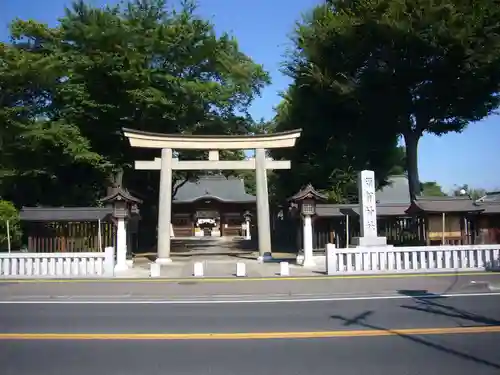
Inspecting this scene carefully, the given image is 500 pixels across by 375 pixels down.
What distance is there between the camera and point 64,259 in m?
16.1

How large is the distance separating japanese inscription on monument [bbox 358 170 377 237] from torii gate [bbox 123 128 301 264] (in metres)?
5.46

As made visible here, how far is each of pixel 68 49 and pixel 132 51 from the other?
419cm

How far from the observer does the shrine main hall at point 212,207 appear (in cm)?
4709

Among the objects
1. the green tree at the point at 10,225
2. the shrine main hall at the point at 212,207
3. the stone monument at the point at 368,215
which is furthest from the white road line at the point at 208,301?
the shrine main hall at the point at 212,207

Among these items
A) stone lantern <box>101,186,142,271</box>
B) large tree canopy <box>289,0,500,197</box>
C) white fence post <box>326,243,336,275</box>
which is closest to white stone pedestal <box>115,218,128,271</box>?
stone lantern <box>101,186,142,271</box>

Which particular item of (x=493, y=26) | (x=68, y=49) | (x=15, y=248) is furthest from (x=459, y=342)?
(x=68, y=49)

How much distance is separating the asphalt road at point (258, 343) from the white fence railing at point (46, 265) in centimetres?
551

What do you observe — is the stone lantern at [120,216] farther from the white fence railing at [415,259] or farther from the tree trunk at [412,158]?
the tree trunk at [412,158]

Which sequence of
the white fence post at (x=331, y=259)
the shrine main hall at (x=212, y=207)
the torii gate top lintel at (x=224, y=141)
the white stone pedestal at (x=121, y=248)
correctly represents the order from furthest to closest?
the shrine main hall at (x=212, y=207), the torii gate top lintel at (x=224, y=141), the white stone pedestal at (x=121, y=248), the white fence post at (x=331, y=259)

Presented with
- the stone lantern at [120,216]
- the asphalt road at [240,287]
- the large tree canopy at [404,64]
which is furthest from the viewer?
the large tree canopy at [404,64]

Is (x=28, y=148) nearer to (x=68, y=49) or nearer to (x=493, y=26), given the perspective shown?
(x=68, y=49)

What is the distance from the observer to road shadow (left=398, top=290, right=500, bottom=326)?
8595 millimetres

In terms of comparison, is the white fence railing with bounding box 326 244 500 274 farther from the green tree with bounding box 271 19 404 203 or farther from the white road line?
the green tree with bounding box 271 19 404 203

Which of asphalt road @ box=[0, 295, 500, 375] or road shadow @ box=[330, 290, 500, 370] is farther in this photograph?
road shadow @ box=[330, 290, 500, 370]
